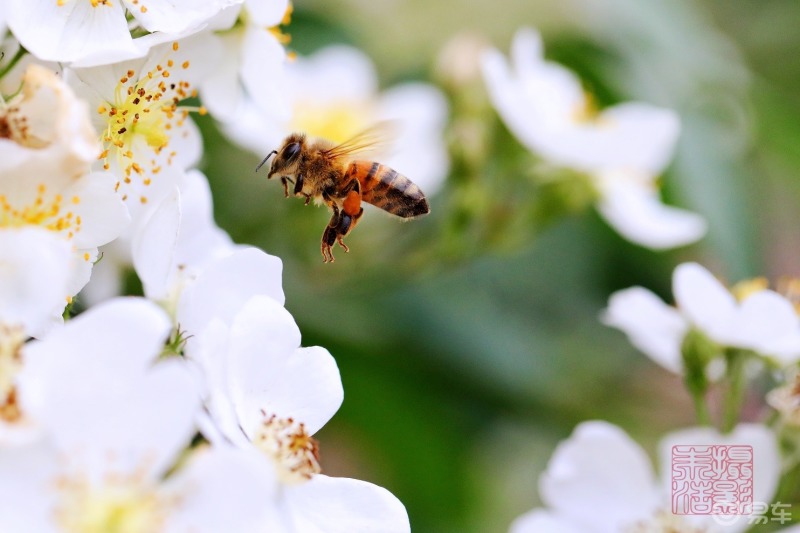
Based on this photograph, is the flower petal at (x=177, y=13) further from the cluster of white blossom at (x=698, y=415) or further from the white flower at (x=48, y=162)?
the cluster of white blossom at (x=698, y=415)

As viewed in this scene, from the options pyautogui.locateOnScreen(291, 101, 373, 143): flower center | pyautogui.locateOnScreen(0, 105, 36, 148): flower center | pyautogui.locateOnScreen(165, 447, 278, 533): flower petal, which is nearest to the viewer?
pyautogui.locateOnScreen(165, 447, 278, 533): flower petal

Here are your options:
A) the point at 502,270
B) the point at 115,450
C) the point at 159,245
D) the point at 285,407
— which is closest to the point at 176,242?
the point at 159,245

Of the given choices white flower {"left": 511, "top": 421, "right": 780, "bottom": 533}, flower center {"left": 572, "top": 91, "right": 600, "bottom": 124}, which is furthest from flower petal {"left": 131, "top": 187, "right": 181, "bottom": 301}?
flower center {"left": 572, "top": 91, "right": 600, "bottom": 124}

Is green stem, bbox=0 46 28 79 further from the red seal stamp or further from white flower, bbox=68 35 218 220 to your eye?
the red seal stamp

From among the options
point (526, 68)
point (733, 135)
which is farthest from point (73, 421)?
point (733, 135)

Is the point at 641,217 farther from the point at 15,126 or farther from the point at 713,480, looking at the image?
the point at 15,126

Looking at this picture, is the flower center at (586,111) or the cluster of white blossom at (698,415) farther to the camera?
the flower center at (586,111)

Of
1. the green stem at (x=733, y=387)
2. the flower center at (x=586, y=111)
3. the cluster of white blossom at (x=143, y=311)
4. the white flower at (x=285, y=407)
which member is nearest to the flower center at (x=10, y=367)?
the cluster of white blossom at (x=143, y=311)
